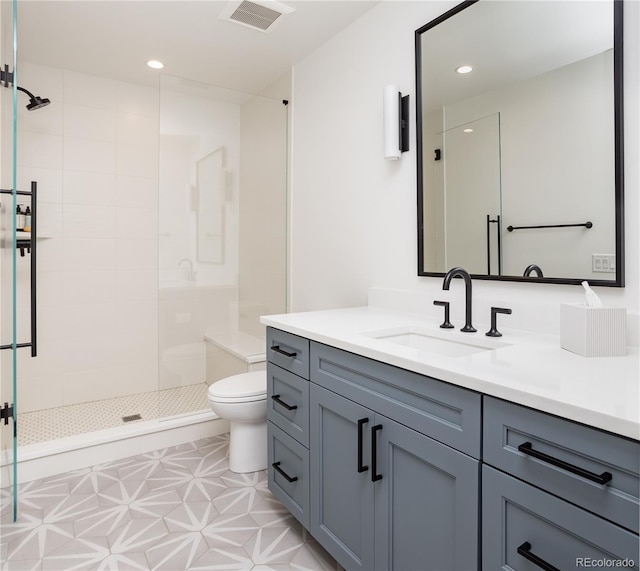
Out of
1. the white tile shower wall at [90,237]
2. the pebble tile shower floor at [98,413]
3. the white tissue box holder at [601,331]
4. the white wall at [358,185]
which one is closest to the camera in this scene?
the white tissue box holder at [601,331]

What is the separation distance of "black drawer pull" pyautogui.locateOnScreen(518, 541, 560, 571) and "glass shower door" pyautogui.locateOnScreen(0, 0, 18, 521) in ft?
6.23

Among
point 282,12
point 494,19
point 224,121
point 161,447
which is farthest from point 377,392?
point 224,121

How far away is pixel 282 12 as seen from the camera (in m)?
2.26

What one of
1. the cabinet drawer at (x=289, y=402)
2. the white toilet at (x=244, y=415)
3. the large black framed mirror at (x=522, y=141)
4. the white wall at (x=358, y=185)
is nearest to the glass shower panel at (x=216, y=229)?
the white wall at (x=358, y=185)

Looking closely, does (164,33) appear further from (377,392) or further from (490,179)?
(377,392)

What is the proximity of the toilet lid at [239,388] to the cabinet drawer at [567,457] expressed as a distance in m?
1.43

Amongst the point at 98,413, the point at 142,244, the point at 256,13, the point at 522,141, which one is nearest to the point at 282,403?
the point at 522,141

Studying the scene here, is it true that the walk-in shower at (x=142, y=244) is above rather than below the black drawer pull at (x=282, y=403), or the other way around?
above

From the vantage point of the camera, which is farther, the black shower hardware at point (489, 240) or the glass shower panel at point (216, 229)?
the glass shower panel at point (216, 229)

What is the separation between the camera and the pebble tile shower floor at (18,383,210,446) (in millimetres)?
2567

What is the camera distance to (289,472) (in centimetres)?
176

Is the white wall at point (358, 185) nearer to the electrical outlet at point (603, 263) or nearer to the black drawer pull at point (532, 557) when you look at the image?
the electrical outlet at point (603, 263)

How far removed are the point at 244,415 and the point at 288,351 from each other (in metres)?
0.64

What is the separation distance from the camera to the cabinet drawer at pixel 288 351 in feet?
5.33
